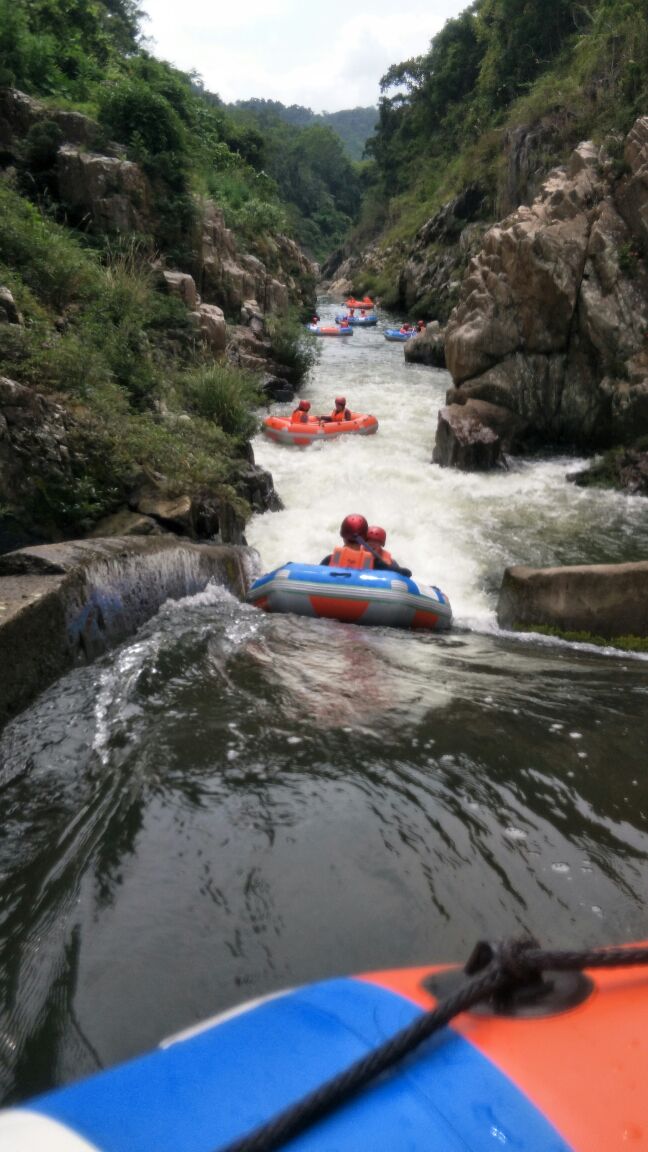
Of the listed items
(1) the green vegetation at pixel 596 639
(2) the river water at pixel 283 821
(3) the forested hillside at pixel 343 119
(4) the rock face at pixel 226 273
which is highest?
(3) the forested hillside at pixel 343 119

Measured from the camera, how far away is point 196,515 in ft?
22.7

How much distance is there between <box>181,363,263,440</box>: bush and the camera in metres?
9.12

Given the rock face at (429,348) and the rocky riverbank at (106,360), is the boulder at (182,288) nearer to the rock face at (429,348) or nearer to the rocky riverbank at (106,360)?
the rocky riverbank at (106,360)

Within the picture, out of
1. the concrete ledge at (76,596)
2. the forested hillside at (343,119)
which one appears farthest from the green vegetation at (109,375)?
the forested hillside at (343,119)

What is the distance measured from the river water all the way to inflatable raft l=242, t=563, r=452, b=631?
77 cm

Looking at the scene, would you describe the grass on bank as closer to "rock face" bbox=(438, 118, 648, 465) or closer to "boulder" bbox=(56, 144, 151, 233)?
"boulder" bbox=(56, 144, 151, 233)

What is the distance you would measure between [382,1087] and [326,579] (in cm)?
511

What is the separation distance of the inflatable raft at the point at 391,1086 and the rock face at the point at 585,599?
479 centimetres

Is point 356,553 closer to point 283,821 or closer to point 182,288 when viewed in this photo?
point 283,821

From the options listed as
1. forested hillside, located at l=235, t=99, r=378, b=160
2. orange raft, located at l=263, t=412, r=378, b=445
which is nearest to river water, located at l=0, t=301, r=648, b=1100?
orange raft, located at l=263, t=412, r=378, b=445

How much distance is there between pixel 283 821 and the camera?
2.79 metres

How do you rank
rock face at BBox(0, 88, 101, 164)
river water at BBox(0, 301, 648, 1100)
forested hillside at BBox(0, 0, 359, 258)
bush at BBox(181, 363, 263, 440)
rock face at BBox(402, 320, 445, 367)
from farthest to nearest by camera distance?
rock face at BBox(402, 320, 445, 367) → forested hillside at BBox(0, 0, 359, 258) → rock face at BBox(0, 88, 101, 164) → bush at BBox(181, 363, 263, 440) → river water at BBox(0, 301, 648, 1100)

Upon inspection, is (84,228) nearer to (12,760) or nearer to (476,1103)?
(12,760)

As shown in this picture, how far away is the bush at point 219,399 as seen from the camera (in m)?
9.12
